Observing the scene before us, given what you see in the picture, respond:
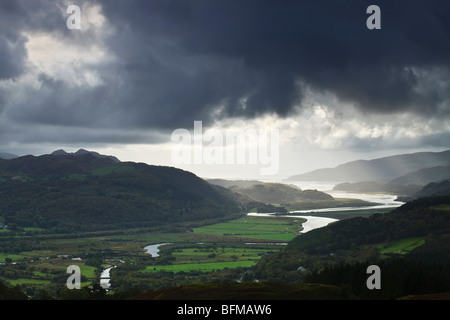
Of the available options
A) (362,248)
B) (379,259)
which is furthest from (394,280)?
(362,248)

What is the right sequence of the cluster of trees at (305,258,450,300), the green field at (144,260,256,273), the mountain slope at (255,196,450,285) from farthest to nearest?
the green field at (144,260,256,273) < the mountain slope at (255,196,450,285) < the cluster of trees at (305,258,450,300)

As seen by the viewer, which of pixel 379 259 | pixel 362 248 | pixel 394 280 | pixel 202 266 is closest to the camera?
pixel 394 280

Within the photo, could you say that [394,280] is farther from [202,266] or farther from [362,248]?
[202,266]

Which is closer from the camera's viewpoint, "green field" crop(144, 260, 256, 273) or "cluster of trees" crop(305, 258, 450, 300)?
"cluster of trees" crop(305, 258, 450, 300)

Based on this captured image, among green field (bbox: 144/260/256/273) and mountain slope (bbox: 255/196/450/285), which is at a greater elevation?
mountain slope (bbox: 255/196/450/285)

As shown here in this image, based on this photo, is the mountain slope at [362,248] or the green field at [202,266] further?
the green field at [202,266]

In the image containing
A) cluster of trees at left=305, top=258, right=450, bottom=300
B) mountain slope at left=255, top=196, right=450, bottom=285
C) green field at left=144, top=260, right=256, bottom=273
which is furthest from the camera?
green field at left=144, top=260, right=256, bottom=273

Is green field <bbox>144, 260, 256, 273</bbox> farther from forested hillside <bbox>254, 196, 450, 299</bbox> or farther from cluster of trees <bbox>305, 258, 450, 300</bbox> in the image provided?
cluster of trees <bbox>305, 258, 450, 300</bbox>

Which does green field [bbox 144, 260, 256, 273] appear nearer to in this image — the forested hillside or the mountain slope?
the mountain slope

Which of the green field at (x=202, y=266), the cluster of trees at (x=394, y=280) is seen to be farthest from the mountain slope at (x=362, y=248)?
the cluster of trees at (x=394, y=280)

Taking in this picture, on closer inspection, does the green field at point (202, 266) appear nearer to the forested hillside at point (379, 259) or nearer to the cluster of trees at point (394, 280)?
the forested hillside at point (379, 259)

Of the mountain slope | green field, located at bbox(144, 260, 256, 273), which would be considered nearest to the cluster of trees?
the mountain slope
